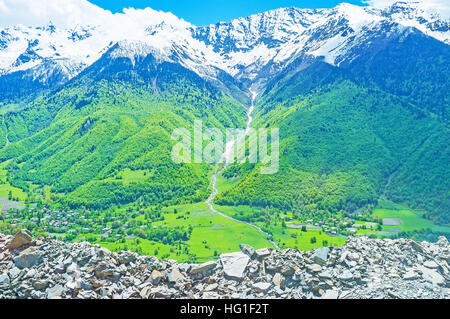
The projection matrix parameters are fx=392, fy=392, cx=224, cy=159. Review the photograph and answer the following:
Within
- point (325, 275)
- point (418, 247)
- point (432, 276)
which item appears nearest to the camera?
point (325, 275)

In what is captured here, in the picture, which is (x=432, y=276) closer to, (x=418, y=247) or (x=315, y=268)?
(x=418, y=247)

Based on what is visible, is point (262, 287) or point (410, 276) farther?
point (410, 276)

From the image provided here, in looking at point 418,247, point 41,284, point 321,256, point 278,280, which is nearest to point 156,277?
point 41,284

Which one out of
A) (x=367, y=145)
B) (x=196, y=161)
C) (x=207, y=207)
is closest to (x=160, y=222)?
(x=207, y=207)

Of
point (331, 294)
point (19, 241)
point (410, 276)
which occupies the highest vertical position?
point (19, 241)
